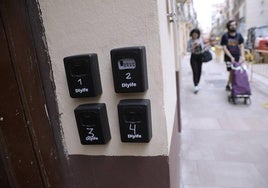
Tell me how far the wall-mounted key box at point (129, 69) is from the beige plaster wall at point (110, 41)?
36 millimetres

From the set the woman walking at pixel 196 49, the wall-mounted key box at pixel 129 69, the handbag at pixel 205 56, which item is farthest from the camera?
the handbag at pixel 205 56

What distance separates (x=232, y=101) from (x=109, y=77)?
14.7 ft

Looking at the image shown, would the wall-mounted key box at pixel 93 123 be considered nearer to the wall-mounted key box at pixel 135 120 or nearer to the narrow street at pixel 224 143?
the wall-mounted key box at pixel 135 120

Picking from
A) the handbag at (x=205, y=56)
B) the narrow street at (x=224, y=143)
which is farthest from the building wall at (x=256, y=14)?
the narrow street at (x=224, y=143)

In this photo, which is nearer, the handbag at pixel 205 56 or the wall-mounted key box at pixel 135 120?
the wall-mounted key box at pixel 135 120

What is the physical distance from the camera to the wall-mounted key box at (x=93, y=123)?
0.97 meters

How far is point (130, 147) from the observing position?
1021 mm

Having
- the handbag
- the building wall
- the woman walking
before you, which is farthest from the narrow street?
the building wall

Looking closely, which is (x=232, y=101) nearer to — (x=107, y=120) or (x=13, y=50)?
(x=107, y=120)

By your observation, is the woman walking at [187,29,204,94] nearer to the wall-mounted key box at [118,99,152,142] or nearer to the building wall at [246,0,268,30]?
the wall-mounted key box at [118,99,152,142]

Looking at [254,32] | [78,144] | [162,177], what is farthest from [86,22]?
[254,32]

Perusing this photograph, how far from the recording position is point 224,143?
9.95ft

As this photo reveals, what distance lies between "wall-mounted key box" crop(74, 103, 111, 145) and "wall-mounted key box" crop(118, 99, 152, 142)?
8 centimetres

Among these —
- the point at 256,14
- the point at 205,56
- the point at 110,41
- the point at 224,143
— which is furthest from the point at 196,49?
the point at 256,14
